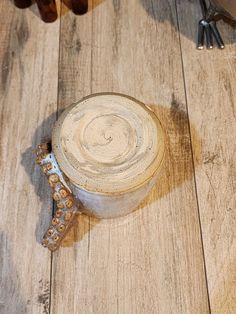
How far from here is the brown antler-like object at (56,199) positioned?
0.82 m

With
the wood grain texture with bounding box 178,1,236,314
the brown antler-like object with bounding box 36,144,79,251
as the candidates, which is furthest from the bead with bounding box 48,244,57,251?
the wood grain texture with bounding box 178,1,236,314

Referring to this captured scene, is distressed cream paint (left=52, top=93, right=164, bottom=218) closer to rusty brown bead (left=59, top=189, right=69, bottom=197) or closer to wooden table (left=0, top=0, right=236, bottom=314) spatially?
rusty brown bead (left=59, top=189, right=69, bottom=197)

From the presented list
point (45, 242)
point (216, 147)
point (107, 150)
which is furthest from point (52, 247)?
point (216, 147)

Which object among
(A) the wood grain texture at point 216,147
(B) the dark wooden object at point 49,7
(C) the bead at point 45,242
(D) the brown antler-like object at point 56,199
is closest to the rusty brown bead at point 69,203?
(D) the brown antler-like object at point 56,199

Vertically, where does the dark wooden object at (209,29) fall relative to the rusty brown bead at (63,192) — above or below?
above

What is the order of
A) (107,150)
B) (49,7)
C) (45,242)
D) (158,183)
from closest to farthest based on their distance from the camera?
(107,150), (45,242), (158,183), (49,7)

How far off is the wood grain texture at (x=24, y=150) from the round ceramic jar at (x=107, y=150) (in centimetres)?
16

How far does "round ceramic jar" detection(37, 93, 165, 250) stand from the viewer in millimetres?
768

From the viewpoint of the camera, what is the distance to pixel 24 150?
1046 millimetres

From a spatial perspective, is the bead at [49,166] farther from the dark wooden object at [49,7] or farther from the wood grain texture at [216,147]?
the dark wooden object at [49,7]

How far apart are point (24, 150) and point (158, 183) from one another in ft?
1.11

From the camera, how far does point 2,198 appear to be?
0.99 metres

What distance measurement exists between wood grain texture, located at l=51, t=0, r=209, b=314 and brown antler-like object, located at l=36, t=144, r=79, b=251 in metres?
0.07

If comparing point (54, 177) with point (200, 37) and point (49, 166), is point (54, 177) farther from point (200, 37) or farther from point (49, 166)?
point (200, 37)
